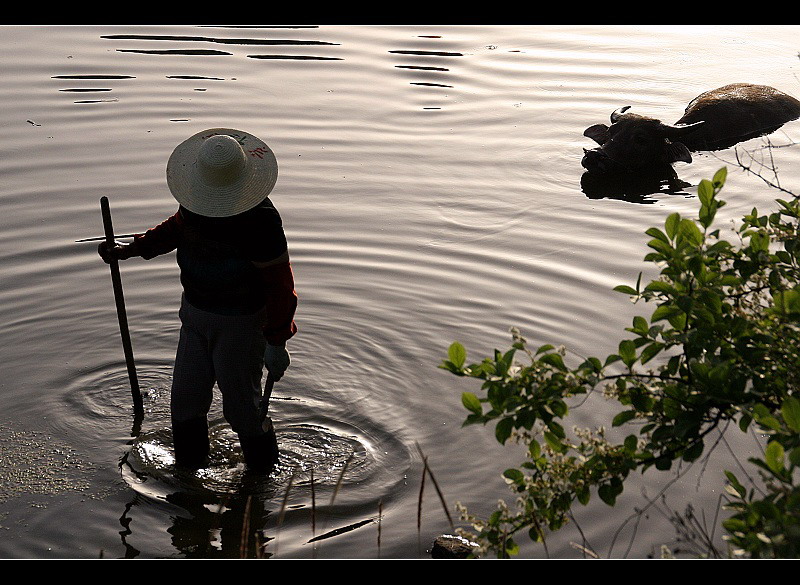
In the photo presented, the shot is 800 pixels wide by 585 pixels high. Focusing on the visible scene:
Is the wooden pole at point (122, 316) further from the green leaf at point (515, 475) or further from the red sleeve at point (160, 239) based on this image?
the green leaf at point (515, 475)

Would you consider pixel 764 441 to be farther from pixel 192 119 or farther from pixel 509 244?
pixel 192 119

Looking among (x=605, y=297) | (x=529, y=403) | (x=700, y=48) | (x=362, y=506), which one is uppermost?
(x=700, y=48)

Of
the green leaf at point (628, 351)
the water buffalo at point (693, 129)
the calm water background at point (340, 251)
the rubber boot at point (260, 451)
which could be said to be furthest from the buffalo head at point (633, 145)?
the green leaf at point (628, 351)

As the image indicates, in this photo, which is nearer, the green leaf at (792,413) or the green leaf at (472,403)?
the green leaf at (792,413)

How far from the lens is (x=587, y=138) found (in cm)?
1252

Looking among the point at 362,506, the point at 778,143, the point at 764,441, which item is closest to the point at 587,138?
the point at 778,143

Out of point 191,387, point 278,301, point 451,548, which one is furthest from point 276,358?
point 451,548

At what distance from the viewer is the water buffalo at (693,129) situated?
11.7 m

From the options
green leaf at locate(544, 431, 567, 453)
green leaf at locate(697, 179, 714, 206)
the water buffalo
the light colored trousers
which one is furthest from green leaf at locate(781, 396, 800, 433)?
the water buffalo

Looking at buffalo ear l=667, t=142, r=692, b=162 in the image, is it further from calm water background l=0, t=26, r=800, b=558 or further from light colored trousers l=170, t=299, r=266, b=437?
light colored trousers l=170, t=299, r=266, b=437

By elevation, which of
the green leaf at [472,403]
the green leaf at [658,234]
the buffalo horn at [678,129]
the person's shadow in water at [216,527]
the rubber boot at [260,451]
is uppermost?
the green leaf at [658,234]

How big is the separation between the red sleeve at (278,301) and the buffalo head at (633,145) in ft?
23.1

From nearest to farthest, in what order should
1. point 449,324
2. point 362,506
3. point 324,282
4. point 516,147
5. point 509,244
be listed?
point 362,506 → point 449,324 → point 324,282 → point 509,244 → point 516,147

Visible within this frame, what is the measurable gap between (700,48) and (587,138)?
637 cm
